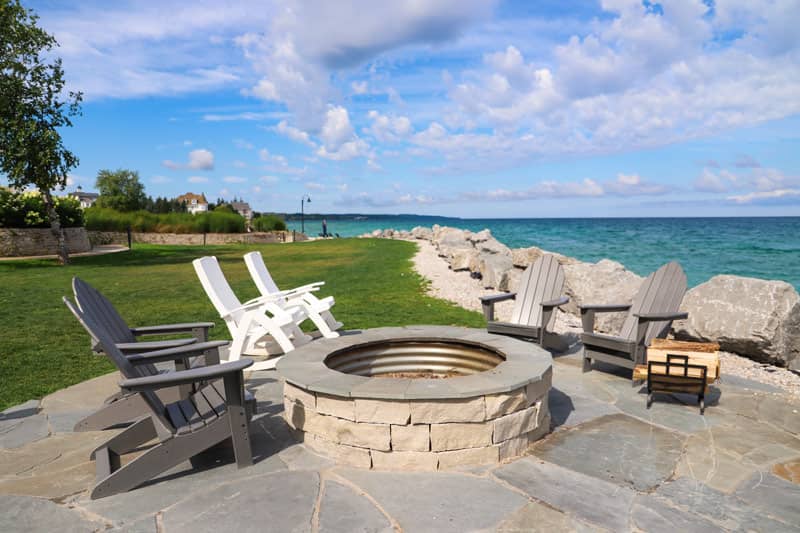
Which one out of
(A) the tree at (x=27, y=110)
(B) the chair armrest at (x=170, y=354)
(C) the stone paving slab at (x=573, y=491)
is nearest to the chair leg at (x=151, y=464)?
(B) the chair armrest at (x=170, y=354)

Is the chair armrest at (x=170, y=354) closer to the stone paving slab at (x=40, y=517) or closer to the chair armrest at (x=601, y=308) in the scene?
the stone paving slab at (x=40, y=517)

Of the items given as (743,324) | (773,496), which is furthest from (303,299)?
(743,324)

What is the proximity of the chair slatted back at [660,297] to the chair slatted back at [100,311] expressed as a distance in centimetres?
483

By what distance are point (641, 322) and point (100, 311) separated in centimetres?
476

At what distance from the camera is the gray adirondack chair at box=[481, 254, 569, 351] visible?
225 inches

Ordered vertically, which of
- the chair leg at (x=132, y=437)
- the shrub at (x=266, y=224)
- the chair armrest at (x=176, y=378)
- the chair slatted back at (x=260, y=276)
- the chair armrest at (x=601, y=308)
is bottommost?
the chair leg at (x=132, y=437)

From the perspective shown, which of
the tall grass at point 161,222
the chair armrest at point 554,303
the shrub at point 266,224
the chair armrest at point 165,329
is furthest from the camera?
the shrub at point 266,224

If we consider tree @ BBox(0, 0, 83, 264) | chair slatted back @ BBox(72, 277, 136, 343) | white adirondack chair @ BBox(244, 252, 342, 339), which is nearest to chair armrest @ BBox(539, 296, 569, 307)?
white adirondack chair @ BBox(244, 252, 342, 339)

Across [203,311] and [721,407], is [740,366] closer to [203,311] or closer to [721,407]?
[721,407]

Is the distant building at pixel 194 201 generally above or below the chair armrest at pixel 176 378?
above

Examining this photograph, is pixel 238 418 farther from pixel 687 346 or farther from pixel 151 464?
pixel 687 346

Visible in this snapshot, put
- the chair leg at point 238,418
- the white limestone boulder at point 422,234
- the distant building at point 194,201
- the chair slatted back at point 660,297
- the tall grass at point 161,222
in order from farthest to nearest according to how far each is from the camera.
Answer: the distant building at point 194,201 < the white limestone boulder at point 422,234 < the tall grass at point 161,222 < the chair slatted back at point 660,297 < the chair leg at point 238,418

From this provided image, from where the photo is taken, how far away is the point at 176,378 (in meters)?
2.80

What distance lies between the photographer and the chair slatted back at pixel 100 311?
12.2ft
